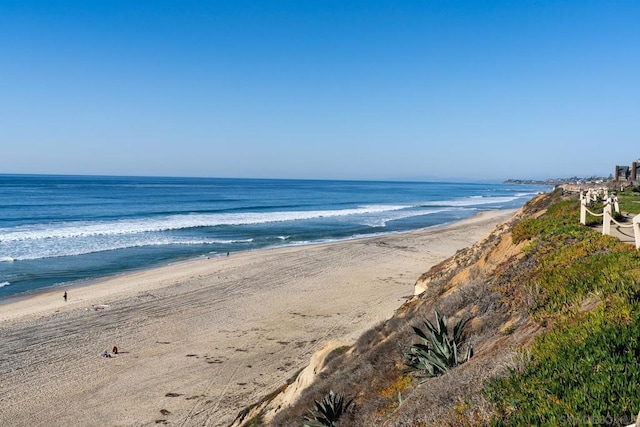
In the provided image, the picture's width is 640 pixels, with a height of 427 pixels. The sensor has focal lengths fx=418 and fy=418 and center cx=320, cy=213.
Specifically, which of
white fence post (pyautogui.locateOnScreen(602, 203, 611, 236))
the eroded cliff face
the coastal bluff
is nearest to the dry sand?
the coastal bluff

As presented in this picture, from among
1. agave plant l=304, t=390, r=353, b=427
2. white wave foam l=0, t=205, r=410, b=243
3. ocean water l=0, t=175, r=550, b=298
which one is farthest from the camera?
white wave foam l=0, t=205, r=410, b=243

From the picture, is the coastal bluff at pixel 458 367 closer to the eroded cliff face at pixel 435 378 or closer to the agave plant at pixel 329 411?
the eroded cliff face at pixel 435 378

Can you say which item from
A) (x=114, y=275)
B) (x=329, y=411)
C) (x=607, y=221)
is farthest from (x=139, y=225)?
(x=607, y=221)

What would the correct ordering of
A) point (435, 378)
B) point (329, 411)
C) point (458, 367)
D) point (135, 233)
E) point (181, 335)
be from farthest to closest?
point (135, 233), point (181, 335), point (329, 411), point (435, 378), point (458, 367)

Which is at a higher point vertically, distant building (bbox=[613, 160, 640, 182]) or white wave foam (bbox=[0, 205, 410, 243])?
distant building (bbox=[613, 160, 640, 182])

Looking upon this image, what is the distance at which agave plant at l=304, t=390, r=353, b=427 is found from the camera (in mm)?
6539

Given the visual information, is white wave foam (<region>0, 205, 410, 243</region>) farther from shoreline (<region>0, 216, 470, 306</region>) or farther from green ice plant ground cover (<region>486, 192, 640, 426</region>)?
green ice plant ground cover (<region>486, 192, 640, 426</region>)

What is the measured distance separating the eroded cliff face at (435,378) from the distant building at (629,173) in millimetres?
29198

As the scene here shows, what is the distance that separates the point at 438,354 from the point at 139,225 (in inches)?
1780

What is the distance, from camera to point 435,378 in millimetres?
5812

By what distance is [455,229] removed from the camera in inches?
1775

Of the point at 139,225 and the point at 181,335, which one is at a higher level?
the point at 139,225

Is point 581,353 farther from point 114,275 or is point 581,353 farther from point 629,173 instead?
point 629,173

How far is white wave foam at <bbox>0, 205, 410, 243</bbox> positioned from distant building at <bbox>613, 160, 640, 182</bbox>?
33567 mm
